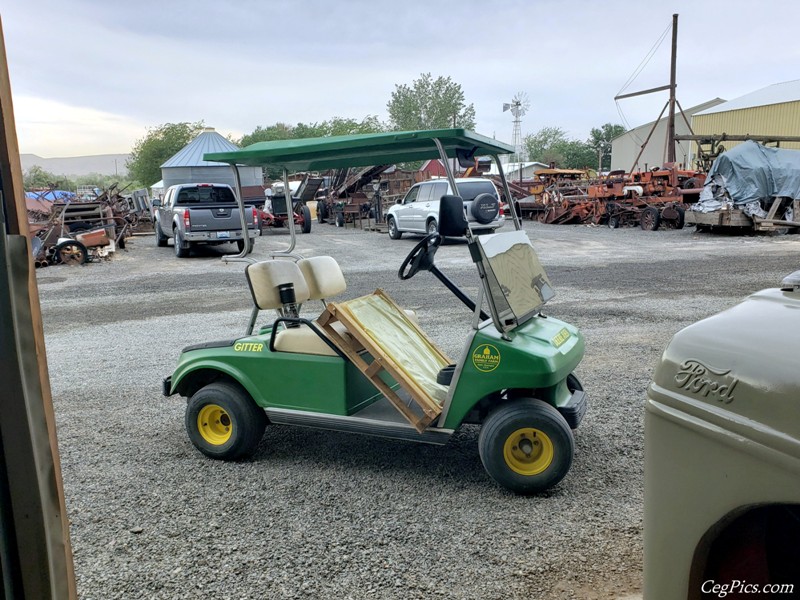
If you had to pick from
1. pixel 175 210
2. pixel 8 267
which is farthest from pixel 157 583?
pixel 175 210

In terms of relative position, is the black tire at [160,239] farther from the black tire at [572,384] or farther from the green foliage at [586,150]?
the green foliage at [586,150]

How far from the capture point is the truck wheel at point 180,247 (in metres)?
17.4

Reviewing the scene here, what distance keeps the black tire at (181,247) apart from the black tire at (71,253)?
2.23 meters

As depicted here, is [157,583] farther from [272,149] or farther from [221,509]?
[272,149]

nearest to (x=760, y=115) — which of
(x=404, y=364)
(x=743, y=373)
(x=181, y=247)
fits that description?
(x=181, y=247)

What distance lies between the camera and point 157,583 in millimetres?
3094

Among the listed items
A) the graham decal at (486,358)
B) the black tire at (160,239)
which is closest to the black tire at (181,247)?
the black tire at (160,239)

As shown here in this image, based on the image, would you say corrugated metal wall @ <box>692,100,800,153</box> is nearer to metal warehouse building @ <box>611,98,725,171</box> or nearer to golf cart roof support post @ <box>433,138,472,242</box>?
metal warehouse building @ <box>611,98,725,171</box>

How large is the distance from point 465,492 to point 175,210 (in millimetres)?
15656

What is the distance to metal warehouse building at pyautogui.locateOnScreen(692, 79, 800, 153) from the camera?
36688 millimetres

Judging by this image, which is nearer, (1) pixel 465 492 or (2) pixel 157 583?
(2) pixel 157 583

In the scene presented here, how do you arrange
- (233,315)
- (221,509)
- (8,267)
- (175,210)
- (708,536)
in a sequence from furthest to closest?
A: (175,210) < (233,315) < (221,509) < (708,536) < (8,267)

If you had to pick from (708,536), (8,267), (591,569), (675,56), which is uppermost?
(675,56)

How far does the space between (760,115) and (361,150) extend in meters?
40.8
